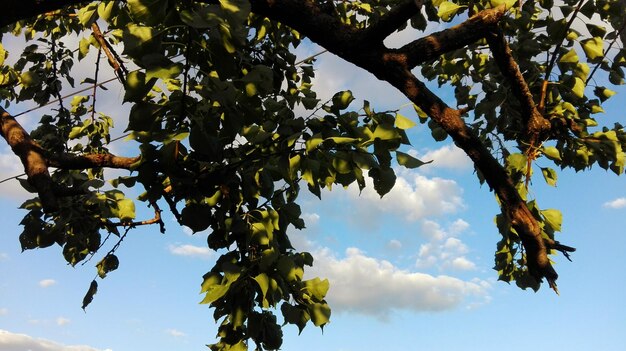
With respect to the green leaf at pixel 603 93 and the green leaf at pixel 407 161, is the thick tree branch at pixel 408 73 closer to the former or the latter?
the green leaf at pixel 407 161

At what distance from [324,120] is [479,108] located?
130 centimetres

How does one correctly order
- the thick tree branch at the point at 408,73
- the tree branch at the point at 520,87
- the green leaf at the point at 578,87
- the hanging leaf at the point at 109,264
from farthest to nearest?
the hanging leaf at the point at 109,264
the green leaf at the point at 578,87
the tree branch at the point at 520,87
the thick tree branch at the point at 408,73

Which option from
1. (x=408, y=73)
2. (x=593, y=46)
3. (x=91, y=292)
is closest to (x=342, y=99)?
(x=408, y=73)

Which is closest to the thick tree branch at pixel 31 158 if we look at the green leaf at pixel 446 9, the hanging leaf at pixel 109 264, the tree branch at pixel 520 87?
the hanging leaf at pixel 109 264

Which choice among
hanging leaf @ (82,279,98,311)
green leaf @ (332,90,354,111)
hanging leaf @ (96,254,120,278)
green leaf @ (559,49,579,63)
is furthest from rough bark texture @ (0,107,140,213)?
green leaf @ (559,49,579,63)

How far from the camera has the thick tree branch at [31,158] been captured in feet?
11.2

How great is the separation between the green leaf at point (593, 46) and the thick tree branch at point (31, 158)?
11.6 feet

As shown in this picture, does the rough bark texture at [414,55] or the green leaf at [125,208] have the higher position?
the rough bark texture at [414,55]

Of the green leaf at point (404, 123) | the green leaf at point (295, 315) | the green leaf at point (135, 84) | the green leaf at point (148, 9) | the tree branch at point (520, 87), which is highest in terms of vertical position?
the tree branch at point (520, 87)

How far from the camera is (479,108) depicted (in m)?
3.69

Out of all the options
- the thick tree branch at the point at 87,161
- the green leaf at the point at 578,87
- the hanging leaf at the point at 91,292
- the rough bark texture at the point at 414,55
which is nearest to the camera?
the rough bark texture at the point at 414,55

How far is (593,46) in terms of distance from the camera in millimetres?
3508

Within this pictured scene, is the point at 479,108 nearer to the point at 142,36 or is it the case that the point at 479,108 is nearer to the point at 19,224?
the point at 142,36

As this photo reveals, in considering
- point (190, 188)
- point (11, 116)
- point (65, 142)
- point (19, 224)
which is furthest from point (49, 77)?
point (190, 188)
